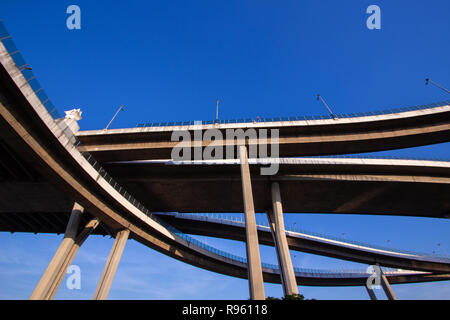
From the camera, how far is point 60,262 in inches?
866

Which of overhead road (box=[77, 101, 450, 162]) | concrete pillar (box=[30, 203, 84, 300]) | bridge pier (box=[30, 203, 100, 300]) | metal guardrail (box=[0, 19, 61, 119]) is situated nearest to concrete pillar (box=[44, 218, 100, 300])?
bridge pier (box=[30, 203, 100, 300])

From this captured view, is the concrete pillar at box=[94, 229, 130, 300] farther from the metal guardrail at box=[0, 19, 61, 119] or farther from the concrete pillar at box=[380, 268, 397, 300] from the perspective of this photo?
the concrete pillar at box=[380, 268, 397, 300]

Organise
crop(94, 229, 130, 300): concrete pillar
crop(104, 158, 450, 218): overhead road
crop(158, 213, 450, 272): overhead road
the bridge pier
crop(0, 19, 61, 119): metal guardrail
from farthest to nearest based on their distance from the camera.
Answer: crop(158, 213, 450, 272): overhead road, crop(104, 158, 450, 218): overhead road, crop(94, 229, 130, 300): concrete pillar, the bridge pier, crop(0, 19, 61, 119): metal guardrail

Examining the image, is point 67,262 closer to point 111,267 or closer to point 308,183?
point 111,267

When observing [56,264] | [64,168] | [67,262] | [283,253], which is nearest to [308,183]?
[283,253]

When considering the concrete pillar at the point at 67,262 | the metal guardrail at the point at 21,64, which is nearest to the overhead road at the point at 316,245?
the concrete pillar at the point at 67,262

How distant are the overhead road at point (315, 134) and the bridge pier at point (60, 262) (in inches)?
342

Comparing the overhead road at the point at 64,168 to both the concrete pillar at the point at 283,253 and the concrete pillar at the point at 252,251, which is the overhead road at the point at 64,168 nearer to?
the concrete pillar at the point at 252,251

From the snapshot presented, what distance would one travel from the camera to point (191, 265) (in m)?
37.6

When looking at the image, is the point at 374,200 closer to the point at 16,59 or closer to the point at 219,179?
the point at 219,179

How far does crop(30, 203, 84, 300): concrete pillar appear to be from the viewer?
20.1 meters

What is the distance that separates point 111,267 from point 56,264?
197 inches

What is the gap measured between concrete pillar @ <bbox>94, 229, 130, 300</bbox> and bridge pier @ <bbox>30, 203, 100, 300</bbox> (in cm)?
398

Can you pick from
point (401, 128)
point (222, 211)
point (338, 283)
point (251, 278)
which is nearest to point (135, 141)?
point (222, 211)
